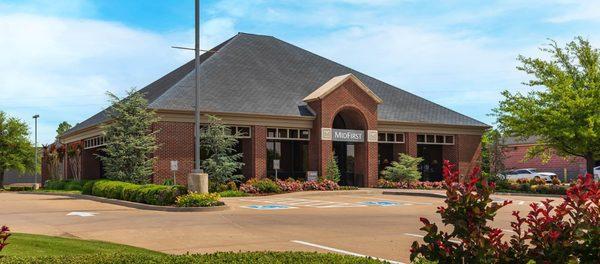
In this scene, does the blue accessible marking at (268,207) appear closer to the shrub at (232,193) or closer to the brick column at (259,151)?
the shrub at (232,193)

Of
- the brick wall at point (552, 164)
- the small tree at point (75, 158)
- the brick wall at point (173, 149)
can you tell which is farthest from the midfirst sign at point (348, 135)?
the brick wall at point (552, 164)

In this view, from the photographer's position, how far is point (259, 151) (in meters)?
34.8

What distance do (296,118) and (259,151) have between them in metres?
2.96

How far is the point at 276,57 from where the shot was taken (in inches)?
1652

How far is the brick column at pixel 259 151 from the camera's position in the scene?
3462 centimetres

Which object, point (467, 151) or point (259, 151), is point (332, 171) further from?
point (467, 151)

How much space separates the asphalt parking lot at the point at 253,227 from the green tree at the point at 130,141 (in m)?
8.34

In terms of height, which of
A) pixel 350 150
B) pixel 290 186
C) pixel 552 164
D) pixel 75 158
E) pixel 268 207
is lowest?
pixel 268 207

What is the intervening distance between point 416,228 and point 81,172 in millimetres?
32903

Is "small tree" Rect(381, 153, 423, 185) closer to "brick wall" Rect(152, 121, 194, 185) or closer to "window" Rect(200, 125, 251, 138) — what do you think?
"window" Rect(200, 125, 251, 138)

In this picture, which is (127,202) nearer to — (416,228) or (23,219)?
(23,219)

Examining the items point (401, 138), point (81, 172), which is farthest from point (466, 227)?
point (81, 172)

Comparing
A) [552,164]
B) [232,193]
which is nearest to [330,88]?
[232,193]

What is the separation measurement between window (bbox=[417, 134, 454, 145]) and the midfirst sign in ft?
16.6
